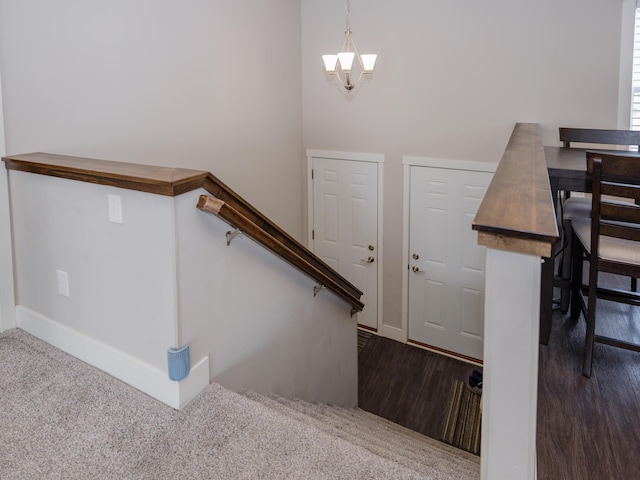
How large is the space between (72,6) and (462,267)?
3.90 m

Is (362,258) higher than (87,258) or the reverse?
the reverse

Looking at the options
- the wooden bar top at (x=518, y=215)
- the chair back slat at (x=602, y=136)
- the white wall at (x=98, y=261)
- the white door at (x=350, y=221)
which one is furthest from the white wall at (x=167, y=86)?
the chair back slat at (x=602, y=136)

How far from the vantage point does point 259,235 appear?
2.24 m

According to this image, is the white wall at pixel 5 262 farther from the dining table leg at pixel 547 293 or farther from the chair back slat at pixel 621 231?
the chair back slat at pixel 621 231

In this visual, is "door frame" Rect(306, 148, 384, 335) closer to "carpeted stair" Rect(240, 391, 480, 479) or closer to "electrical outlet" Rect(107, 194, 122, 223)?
"carpeted stair" Rect(240, 391, 480, 479)

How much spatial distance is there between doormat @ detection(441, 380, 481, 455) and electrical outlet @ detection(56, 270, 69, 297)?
3.05 m

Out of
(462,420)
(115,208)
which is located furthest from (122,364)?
(462,420)

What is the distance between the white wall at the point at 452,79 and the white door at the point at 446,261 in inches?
6.8

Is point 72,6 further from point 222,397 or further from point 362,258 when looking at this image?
point 362,258

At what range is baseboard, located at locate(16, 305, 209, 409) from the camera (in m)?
2.03

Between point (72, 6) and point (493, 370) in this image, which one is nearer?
point (493, 370)

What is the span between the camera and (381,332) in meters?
5.68

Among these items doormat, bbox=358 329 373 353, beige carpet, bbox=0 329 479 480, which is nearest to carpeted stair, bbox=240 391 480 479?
beige carpet, bbox=0 329 479 480

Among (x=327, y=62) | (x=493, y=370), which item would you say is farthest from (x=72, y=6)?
(x=493, y=370)
